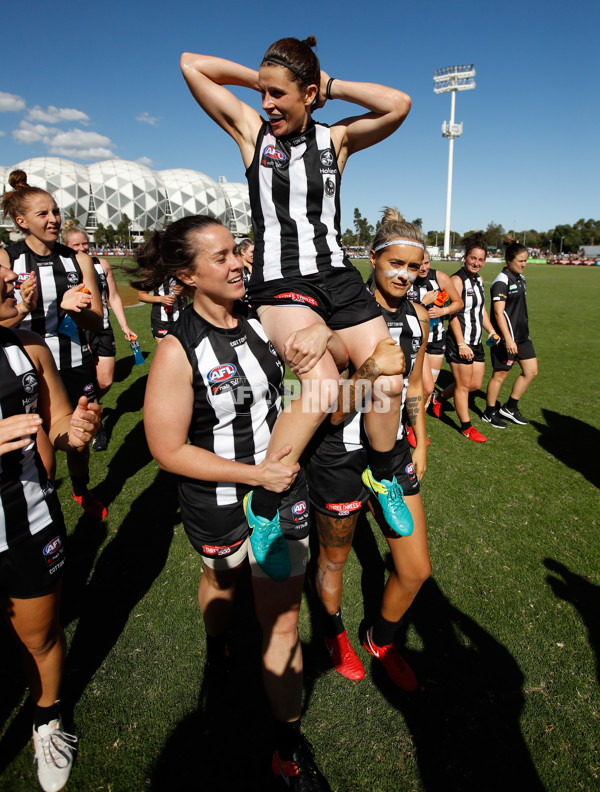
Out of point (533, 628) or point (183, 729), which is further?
point (533, 628)

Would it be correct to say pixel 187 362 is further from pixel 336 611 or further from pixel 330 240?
pixel 336 611

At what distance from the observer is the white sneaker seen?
2154 millimetres

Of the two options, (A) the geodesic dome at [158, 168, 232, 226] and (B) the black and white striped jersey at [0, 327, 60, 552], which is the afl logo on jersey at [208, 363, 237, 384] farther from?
(A) the geodesic dome at [158, 168, 232, 226]

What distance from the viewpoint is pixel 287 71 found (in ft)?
7.59

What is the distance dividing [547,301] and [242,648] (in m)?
22.8

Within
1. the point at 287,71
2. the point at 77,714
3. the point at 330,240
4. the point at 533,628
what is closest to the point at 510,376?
the point at 533,628

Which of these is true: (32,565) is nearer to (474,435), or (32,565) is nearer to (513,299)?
(474,435)

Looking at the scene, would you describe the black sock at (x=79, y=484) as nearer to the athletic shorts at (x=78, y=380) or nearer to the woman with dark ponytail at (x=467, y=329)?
the athletic shorts at (x=78, y=380)

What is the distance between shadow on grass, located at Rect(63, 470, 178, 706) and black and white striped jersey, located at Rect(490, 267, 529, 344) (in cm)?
564

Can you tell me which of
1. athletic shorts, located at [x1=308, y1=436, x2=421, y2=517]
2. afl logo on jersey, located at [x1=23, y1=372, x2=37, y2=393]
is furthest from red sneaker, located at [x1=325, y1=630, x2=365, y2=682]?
afl logo on jersey, located at [x1=23, y1=372, x2=37, y2=393]

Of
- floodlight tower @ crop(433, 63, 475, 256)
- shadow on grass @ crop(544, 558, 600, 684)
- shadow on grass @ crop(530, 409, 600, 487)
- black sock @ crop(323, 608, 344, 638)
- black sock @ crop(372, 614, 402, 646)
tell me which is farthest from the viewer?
floodlight tower @ crop(433, 63, 475, 256)

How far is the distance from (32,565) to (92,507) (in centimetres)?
254

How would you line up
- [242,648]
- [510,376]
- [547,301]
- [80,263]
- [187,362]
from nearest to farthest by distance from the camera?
[187,362] < [242,648] < [80,263] < [510,376] < [547,301]

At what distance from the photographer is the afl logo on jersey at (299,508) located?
88.7 inches
